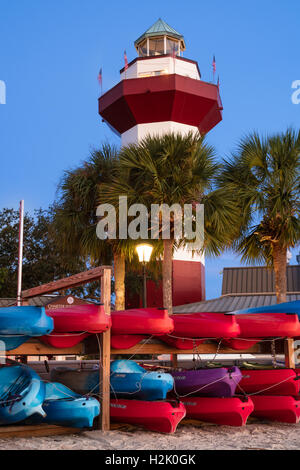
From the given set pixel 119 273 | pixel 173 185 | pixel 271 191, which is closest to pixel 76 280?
pixel 173 185

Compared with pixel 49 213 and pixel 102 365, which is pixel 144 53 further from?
pixel 102 365

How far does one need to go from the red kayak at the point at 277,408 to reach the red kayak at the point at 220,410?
0.64 m

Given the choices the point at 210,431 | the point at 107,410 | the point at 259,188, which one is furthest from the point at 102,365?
the point at 259,188

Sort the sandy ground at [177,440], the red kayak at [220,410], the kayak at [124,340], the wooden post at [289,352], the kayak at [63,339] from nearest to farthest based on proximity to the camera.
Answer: the sandy ground at [177,440] < the kayak at [63,339] < the red kayak at [220,410] < the kayak at [124,340] < the wooden post at [289,352]

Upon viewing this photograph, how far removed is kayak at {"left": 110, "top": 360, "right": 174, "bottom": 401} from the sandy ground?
54 cm

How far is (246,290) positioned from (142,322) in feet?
57.8

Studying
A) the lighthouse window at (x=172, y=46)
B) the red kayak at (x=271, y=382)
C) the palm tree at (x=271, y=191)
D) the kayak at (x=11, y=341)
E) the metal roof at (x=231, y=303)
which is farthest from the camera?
the lighthouse window at (x=172, y=46)

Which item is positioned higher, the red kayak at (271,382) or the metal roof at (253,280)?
the metal roof at (253,280)

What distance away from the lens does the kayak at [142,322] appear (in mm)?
7988

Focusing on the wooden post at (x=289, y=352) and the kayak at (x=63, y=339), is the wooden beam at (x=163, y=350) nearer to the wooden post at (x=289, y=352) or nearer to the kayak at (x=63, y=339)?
the kayak at (x=63, y=339)

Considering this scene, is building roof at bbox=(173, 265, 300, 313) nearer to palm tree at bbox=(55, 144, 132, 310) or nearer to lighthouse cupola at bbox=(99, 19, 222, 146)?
palm tree at bbox=(55, 144, 132, 310)

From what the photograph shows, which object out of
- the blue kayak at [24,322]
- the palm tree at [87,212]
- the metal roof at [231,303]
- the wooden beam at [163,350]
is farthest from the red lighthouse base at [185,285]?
the blue kayak at [24,322]

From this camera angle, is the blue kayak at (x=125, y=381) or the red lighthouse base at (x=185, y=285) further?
the red lighthouse base at (x=185, y=285)

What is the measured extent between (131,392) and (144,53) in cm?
2391
